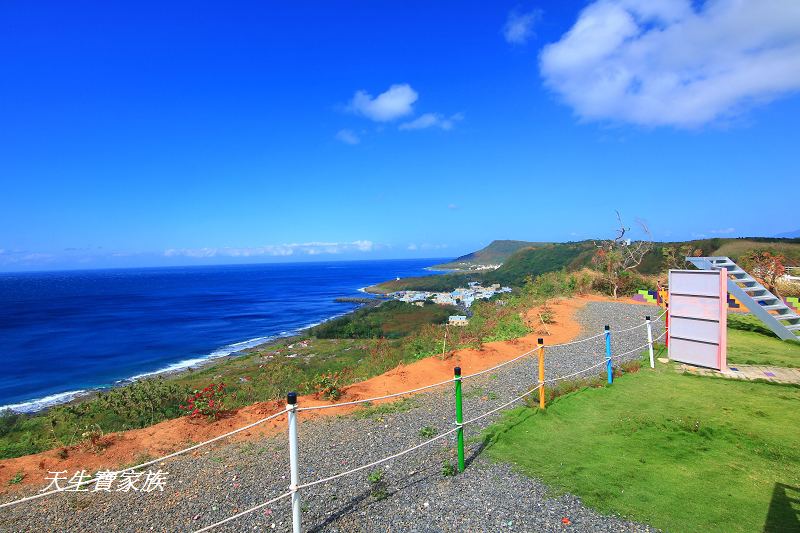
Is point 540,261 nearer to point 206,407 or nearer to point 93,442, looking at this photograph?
point 206,407

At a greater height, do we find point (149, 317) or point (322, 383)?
point (322, 383)

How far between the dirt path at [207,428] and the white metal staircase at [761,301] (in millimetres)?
5479

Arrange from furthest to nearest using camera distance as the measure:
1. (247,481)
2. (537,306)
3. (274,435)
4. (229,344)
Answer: (229,344)
(537,306)
(274,435)
(247,481)

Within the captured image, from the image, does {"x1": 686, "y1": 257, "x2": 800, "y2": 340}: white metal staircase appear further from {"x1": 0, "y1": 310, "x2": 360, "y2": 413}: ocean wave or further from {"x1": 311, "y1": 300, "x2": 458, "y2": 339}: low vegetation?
{"x1": 0, "y1": 310, "x2": 360, "y2": 413}: ocean wave

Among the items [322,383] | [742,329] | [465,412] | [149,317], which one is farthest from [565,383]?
[149,317]

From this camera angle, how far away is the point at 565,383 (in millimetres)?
7527

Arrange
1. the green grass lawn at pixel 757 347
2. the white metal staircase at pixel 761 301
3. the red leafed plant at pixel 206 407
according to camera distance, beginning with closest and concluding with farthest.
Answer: the red leafed plant at pixel 206 407
the green grass lawn at pixel 757 347
the white metal staircase at pixel 761 301

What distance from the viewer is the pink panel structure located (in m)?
8.14

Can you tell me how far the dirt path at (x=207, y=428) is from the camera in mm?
6180

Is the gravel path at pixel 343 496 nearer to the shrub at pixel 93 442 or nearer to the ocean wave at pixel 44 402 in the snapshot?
the shrub at pixel 93 442

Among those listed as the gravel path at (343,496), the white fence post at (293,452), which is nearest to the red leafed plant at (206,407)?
the gravel path at (343,496)

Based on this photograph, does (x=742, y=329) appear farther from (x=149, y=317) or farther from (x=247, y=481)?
(x=149, y=317)

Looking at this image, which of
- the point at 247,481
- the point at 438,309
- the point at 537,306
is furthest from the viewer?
the point at 438,309

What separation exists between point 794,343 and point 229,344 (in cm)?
3341
